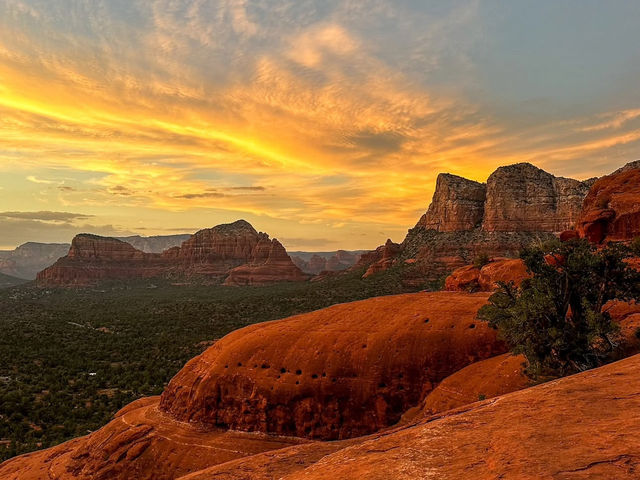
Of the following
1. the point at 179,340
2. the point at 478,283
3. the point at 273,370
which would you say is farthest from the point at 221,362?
the point at 179,340

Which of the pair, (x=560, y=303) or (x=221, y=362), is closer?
(x=560, y=303)

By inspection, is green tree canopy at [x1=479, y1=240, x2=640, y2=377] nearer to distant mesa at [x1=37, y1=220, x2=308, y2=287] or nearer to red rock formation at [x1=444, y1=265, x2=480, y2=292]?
red rock formation at [x1=444, y1=265, x2=480, y2=292]

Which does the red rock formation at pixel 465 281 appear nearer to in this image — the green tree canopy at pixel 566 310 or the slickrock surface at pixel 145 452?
the green tree canopy at pixel 566 310

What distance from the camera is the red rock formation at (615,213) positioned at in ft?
101

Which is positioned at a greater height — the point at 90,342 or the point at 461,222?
the point at 461,222

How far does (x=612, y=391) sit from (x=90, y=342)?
218 ft

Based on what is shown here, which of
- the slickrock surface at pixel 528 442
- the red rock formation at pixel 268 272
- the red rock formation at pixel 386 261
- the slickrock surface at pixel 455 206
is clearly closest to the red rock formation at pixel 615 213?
the slickrock surface at pixel 528 442

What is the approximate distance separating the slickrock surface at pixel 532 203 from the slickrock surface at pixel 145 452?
314ft

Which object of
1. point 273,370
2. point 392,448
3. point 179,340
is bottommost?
point 179,340

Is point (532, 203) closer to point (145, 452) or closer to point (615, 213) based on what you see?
point (615, 213)

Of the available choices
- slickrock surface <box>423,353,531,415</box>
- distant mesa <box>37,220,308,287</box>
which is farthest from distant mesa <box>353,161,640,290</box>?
distant mesa <box>37,220,308,287</box>

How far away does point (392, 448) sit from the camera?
7.82 meters

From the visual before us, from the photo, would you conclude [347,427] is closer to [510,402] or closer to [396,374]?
[396,374]

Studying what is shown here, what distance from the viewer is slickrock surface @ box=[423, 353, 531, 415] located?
50.0ft
